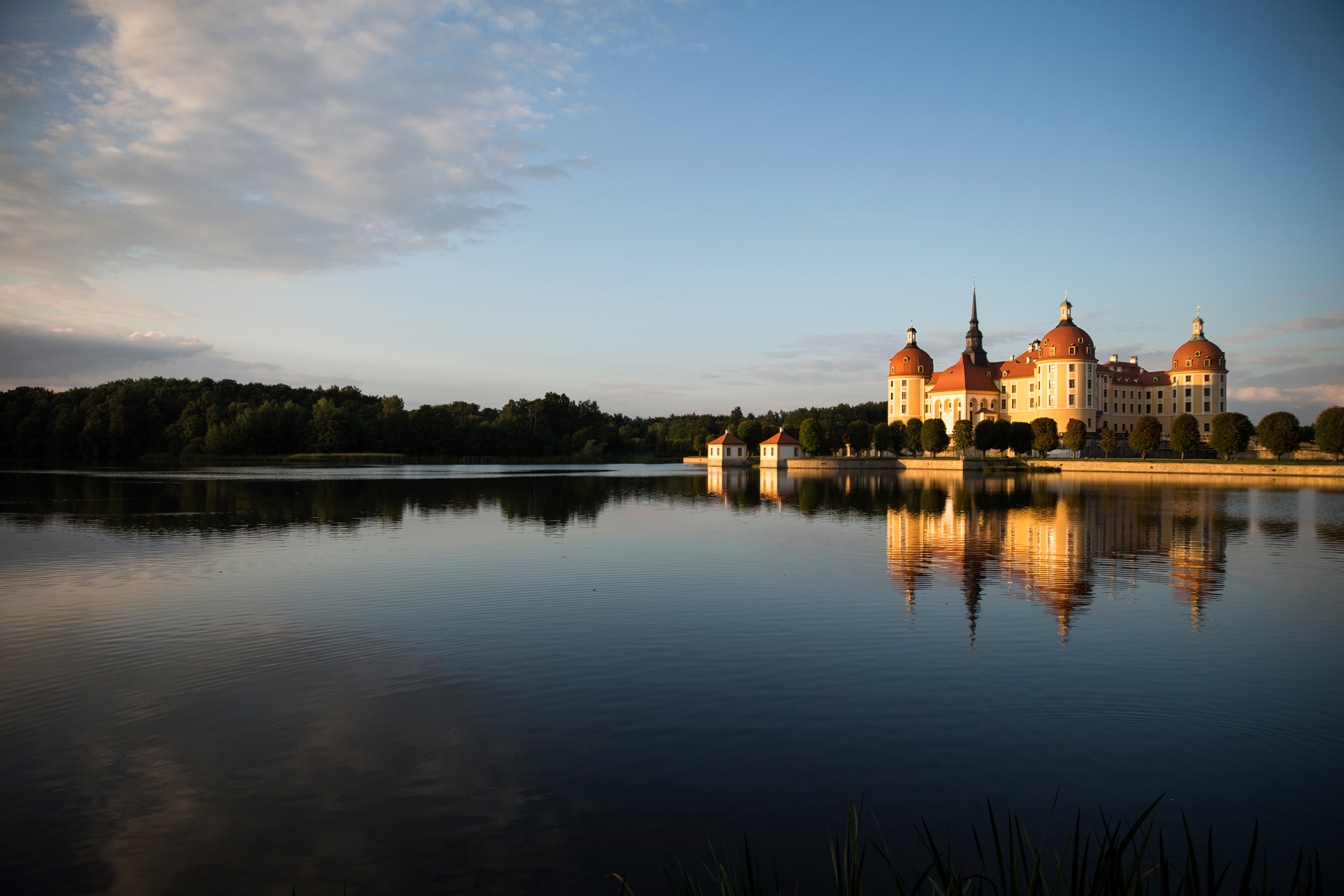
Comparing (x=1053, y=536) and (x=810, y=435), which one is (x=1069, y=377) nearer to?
(x=810, y=435)

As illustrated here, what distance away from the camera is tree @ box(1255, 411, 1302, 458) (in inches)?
2162

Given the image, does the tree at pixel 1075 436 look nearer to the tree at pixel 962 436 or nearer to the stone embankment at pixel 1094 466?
the stone embankment at pixel 1094 466

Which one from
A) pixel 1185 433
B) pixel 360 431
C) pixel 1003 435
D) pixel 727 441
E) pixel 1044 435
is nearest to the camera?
pixel 1185 433

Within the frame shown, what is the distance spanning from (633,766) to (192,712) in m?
3.77

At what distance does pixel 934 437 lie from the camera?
71750 mm

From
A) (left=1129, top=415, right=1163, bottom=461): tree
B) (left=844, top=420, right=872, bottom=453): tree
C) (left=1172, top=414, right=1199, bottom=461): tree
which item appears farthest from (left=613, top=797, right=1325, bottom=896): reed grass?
(left=844, top=420, right=872, bottom=453): tree

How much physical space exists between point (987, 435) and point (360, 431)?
65.9 m

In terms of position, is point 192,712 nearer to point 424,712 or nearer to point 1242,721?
point 424,712

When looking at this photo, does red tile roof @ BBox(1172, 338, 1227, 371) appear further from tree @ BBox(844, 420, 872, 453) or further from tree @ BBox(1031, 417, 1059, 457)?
tree @ BBox(844, 420, 872, 453)

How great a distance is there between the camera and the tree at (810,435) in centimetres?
7756

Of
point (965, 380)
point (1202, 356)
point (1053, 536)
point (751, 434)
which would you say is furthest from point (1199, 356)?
point (1053, 536)

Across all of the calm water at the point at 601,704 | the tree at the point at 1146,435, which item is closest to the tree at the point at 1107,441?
the tree at the point at 1146,435

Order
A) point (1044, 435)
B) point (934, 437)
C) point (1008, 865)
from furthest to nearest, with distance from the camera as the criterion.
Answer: point (934, 437) → point (1044, 435) → point (1008, 865)

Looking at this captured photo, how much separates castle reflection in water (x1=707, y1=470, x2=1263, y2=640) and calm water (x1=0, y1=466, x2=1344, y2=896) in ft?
0.54
